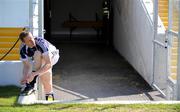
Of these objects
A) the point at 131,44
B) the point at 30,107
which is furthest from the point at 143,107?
the point at 131,44

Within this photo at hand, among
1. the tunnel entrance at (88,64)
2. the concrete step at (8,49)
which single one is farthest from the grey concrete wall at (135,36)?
the concrete step at (8,49)

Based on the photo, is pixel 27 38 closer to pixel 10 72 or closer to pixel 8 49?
pixel 10 72

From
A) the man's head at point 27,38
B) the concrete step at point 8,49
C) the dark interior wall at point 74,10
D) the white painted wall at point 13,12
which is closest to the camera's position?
the man's head at point 27,38

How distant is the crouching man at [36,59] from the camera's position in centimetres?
930

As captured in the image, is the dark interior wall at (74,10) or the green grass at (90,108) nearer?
the green grass at (90,108)

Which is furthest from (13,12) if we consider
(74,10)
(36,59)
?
(74,10)

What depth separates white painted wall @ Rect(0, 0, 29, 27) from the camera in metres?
14.7

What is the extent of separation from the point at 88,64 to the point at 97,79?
2.47 metres

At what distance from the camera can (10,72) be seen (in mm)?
11625

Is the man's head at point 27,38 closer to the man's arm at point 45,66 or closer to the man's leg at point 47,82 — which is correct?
the man's arm at point 45,66

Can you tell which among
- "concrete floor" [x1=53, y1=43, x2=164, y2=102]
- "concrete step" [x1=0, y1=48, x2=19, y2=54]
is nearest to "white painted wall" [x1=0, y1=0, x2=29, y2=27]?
"concrete step" [x1=0, y1=48, x2=19, y2=54]

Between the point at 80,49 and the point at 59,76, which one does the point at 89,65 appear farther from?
the point at 80,49

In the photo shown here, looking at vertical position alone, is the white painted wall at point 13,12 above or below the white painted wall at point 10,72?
above

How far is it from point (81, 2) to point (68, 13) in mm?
867
